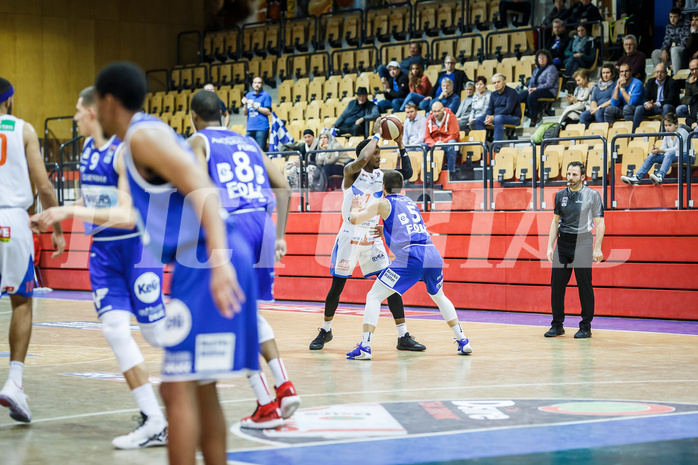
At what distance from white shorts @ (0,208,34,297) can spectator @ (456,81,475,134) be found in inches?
398

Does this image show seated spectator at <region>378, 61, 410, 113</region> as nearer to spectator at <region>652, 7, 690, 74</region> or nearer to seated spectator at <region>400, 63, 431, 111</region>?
seated spectator at <region>400, 63, 431, 111</region>

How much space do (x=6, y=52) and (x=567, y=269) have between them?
1765 centimetres

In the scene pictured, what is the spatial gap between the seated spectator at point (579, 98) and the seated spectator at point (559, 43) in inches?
64.4

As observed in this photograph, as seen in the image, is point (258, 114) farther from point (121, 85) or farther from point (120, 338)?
point (121, 85)

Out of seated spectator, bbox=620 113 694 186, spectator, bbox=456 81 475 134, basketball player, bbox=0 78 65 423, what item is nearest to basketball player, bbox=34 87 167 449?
basketball player, bbox=0 78 65 423

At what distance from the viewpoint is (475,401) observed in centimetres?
596

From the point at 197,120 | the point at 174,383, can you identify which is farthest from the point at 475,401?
the point at 174,383

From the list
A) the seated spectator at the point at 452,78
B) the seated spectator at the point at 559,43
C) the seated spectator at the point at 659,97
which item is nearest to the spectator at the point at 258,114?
the seated spectator at the point at 452,78

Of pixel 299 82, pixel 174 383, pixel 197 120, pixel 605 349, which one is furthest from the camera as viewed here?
pixel 299 82

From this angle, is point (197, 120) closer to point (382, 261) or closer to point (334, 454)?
point (334, 454)

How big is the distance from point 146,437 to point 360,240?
13.6 feet

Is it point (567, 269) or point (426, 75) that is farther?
point (426, 75)

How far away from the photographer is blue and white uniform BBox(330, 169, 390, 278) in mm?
8516

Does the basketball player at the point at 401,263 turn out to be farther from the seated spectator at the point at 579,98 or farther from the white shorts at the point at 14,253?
the seated spectator at the point at 579,98
